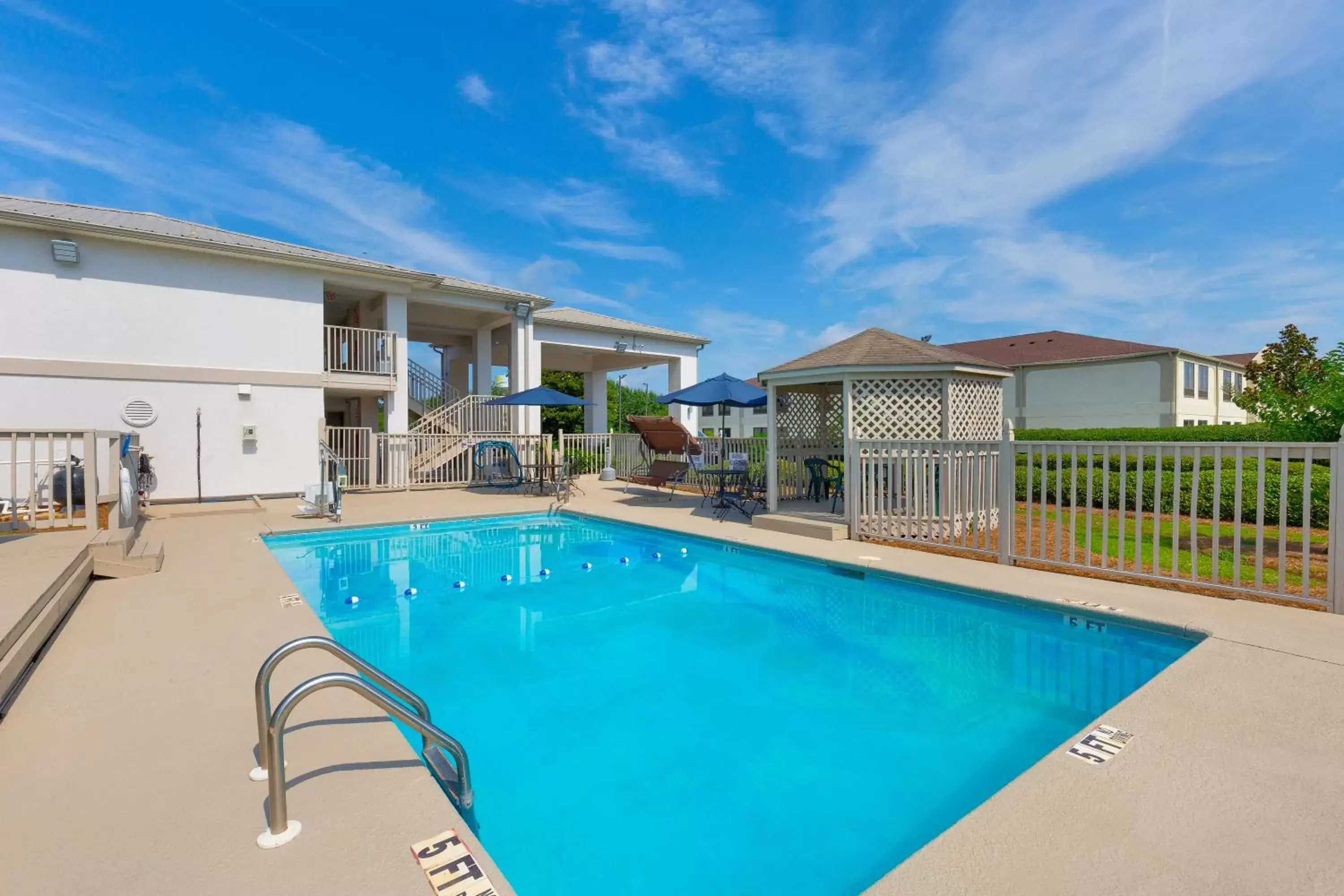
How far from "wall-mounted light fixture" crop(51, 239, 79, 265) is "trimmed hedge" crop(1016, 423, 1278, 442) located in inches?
795

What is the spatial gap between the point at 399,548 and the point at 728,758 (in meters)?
7.39

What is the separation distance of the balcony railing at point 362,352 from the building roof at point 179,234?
5.27 ft

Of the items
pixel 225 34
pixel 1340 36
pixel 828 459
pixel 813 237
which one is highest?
pixel 225 34

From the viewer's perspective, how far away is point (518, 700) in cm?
421

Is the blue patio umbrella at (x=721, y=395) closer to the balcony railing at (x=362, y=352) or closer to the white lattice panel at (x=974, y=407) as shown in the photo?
the white lattice panel at (x=974, y=407)

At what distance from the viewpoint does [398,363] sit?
1550 cm

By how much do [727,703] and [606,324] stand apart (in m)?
18.4

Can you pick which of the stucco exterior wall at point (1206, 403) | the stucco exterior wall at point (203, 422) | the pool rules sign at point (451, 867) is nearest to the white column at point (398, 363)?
the stucco exterior wall at point (203, 422)

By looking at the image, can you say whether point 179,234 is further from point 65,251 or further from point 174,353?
point 174,353

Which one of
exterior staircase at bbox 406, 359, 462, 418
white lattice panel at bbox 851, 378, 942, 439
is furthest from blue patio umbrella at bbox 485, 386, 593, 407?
white lattice panel at bbox 851, 378, 942, 439

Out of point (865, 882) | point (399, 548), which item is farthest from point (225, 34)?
point (865, 882)

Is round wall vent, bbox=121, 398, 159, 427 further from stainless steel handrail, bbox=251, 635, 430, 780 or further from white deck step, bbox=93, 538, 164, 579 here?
stainless steel handrail, bbox=251, 635, 430, 780

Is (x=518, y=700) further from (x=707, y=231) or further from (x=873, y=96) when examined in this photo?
(x=707, y=231)

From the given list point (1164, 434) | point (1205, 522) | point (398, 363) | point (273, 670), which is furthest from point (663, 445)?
point (1164, 434)
